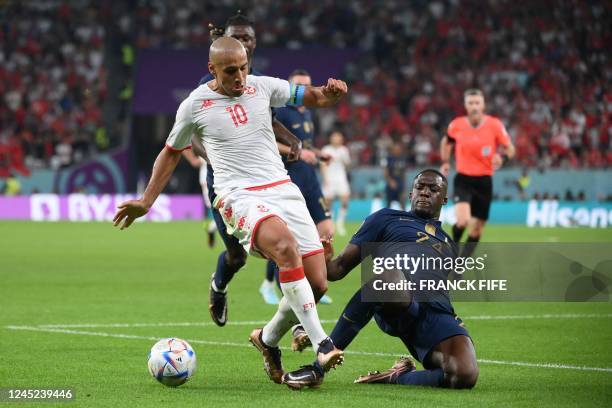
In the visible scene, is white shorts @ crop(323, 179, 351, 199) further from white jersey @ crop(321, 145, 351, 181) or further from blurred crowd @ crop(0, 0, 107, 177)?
blurred crowd @ crop(0, 0, 107, 177)

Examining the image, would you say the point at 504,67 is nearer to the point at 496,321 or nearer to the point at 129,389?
the point at 496,321

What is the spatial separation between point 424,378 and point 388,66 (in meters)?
31.5

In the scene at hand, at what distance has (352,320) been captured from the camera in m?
7.30

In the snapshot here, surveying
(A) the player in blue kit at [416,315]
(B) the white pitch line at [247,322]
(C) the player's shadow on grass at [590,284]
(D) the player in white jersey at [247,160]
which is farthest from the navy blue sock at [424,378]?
(C) the player's shadow on grass at [590,284]

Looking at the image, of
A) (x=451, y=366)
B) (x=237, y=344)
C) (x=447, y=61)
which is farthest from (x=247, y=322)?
(x=447, y=61)

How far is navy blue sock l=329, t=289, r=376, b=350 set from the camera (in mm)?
7246

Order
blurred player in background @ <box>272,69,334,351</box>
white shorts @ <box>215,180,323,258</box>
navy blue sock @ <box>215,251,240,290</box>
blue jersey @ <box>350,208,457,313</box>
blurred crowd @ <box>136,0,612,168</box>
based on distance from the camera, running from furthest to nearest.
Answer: blurred crowd @ <box>136,0,612,168</box> < blurred player in background @ <box>272,69,334,351</box> < navy blue sock @ <box>215,251,240,290</box> < blue jersey @ <box>350,208,457,313</box> < white shorts @ <box>215,180,323,258</box>

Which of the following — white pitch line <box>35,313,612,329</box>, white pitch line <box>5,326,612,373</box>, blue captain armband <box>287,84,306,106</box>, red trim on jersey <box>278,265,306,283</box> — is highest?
blue captain armband <box>287,84,306,106</box>

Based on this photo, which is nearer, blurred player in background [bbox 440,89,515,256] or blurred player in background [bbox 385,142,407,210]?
blurred player in background [bbox 440,89,515,256]

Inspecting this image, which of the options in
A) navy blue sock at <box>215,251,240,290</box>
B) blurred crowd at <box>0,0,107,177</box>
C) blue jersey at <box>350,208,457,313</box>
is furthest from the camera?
blurred crowd at <box>0,0,107,177</box>

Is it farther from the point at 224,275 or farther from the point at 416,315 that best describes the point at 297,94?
the point at 224,275

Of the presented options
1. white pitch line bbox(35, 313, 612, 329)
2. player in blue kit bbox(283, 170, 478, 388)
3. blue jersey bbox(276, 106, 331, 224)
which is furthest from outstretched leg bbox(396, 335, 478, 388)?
blue jersey bbox(276, 106, 331, 224)

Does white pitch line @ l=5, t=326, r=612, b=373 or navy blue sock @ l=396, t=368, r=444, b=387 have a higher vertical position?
navy blue sock @ l=396, t=368, r=444, b=387

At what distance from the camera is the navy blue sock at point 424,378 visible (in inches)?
277
